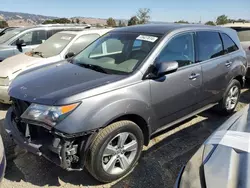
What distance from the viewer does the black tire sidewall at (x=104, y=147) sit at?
8.32ft

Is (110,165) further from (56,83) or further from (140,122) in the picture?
(56,83)

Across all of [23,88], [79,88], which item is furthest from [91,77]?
[23,88]

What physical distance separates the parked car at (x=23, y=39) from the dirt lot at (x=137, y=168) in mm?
3712

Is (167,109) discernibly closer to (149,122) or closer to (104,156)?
(149,122)

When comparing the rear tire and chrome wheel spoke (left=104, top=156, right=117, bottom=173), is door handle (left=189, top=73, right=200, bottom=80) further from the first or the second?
chrome wheel spoke (left=104, top=156, right=117, bottom=173)

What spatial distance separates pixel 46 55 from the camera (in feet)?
18.0

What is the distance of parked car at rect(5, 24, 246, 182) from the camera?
95.7 inches

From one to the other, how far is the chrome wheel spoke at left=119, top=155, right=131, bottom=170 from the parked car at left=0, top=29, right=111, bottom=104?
8.57ft

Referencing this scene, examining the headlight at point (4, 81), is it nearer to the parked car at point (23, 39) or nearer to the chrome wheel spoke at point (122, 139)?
the parked car at point (23, 39)

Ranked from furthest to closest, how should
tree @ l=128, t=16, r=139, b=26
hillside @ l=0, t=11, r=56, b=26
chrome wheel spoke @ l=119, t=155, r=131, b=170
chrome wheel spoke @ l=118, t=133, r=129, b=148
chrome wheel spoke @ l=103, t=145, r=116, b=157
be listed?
tree @ l=128, t=16, r=139, b=26, hillside @ l=0, t=11, r=56, b=26, chrome wheel spoke @ l=119, t=155, r=131, b=170, chrome wheel spoke @ l=118, t=133, r=129, b=148, chrome wheel spoke @ l=103, t=145, r=116, b=157

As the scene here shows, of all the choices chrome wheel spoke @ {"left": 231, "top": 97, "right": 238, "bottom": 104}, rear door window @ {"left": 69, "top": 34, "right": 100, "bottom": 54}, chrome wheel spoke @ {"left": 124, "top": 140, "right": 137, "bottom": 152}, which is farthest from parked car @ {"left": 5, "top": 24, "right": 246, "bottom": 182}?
rear door window @ {"left": 69, "top": 34, "right": 100, "bottom": 54}

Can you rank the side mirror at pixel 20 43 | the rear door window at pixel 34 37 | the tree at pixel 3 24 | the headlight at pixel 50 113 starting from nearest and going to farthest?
the headlight at pixel 50 113, the side mirror at pixel 20 43, the rear door window at pixel 34 37, the tree at pixel 3 24

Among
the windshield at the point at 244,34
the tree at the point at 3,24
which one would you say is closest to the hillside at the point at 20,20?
the tree at the point at 3,24

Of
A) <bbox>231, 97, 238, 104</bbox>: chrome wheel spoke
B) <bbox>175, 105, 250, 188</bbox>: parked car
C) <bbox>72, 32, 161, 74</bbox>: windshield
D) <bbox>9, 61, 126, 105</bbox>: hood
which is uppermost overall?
<bbox>72, 32, 161, 74</bbox>: windshield
